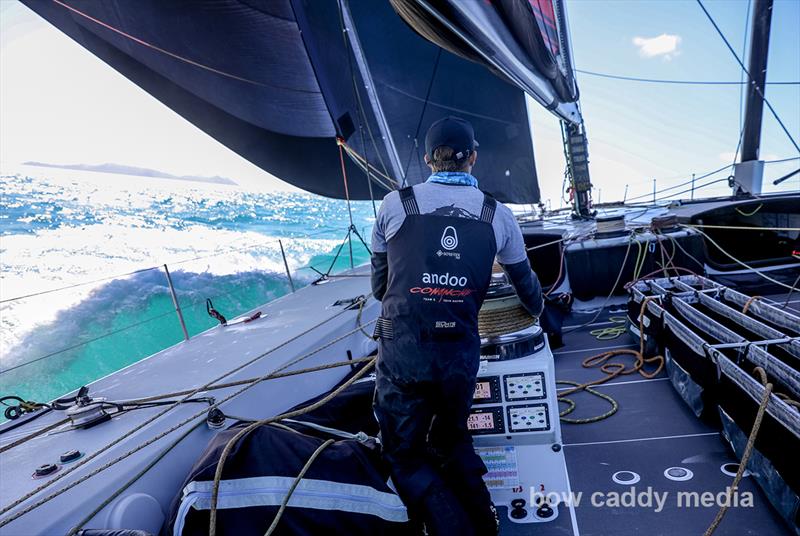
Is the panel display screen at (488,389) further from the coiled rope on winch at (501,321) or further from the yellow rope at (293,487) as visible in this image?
the yellow rope at (293,487)

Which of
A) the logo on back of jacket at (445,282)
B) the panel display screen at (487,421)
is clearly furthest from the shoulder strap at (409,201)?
the panel display screen at (487,421)

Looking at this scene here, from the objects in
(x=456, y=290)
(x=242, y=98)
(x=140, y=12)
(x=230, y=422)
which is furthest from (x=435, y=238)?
(x=242, y=98)

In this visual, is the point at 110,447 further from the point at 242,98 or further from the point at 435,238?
the point at 242,98

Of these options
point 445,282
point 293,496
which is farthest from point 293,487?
point 445,282

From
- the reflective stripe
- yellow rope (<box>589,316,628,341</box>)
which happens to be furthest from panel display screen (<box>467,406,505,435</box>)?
yellow rope (<box>589,316,628,341</box>)

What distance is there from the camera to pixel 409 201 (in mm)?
1260

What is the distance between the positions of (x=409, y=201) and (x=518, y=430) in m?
0.96

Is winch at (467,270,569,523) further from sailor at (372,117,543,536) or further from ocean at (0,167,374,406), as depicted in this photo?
ocean at (0,167,374,406)

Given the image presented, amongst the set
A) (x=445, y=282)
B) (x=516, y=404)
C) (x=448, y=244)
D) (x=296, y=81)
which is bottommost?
(x=516, y=404)

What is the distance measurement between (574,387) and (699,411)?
68 centimetres

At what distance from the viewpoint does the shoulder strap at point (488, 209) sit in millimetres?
1257

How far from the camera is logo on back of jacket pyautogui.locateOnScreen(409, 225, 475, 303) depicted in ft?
3.91

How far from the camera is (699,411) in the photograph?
189 cm

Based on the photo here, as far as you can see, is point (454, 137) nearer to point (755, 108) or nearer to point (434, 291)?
point (434, 291)
